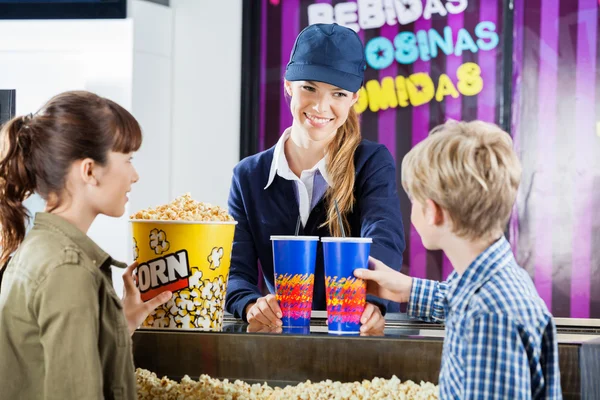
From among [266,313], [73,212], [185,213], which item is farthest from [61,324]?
[266,313]

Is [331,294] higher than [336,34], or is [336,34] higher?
[336,34]

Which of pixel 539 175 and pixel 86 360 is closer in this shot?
pixel 86 360

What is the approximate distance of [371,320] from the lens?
1352 mm

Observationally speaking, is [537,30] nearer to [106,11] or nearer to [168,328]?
[106,11]

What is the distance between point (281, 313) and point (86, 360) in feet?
1.36

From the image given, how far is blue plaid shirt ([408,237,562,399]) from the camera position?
0.96 meters

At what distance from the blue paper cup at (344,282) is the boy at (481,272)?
0.61ft

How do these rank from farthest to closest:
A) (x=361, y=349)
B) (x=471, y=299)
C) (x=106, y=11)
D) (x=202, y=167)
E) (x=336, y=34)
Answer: (x=202, y=167), (x=106, y=11), (x=336, y=34), (x=361, y=349), (x=471, y=299)

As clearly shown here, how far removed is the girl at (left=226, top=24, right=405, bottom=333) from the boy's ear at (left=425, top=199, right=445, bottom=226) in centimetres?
45

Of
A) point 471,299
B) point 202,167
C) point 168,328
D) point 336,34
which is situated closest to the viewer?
point 471,299

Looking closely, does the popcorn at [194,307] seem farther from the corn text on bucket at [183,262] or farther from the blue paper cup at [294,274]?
the blue paper cup at [294,274]

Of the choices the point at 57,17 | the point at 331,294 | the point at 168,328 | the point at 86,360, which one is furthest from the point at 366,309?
the point at 57,17

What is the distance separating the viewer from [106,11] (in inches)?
129

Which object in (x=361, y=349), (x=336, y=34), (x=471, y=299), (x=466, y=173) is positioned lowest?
(x=361, y=349)
